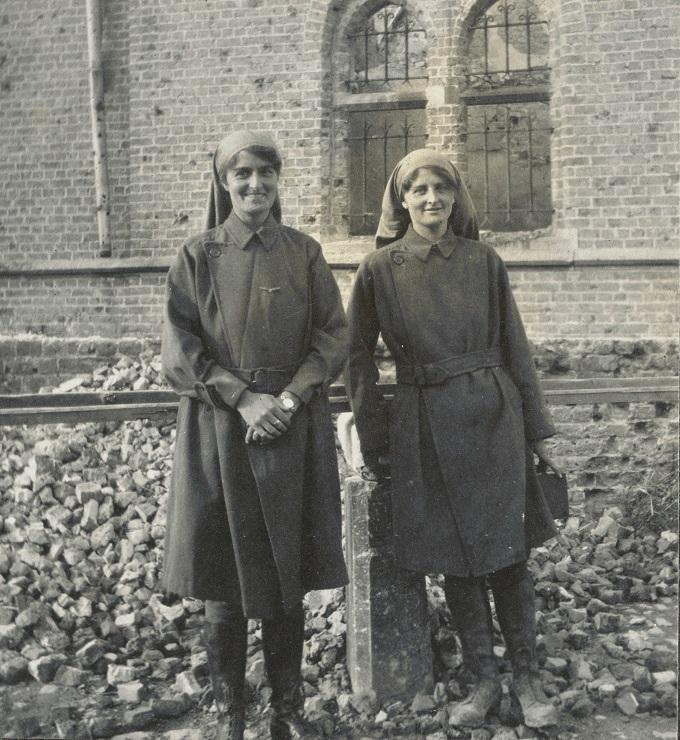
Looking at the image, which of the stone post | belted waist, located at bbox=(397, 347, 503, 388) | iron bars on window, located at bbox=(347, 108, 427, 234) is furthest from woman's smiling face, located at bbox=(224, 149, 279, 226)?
iron bars on window, located at bbox=(347, 108, 427, 234)

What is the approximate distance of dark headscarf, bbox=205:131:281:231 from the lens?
2738mm

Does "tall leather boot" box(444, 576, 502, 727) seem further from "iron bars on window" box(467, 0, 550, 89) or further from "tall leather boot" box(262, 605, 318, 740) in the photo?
"iron bars on window" box(467, 0, 550, 89)

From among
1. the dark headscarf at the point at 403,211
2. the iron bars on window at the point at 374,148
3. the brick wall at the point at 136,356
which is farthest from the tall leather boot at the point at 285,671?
the iron bars on window at the point at 374,148

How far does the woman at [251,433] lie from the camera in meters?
2.67

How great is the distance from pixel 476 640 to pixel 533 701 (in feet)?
0.99

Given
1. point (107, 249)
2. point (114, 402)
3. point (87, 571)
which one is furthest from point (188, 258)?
point (107, 249)

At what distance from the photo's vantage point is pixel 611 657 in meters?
3.80

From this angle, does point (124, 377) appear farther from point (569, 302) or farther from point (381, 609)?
point (381, 609)

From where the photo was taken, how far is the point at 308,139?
8.31m

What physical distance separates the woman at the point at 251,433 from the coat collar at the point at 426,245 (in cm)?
45

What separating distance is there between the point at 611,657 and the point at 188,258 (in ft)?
8.74

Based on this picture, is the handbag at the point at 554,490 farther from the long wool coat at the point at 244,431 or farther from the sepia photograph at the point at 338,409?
the long wool coat at the point at 244,431

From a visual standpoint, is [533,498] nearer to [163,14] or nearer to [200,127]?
[200,127]

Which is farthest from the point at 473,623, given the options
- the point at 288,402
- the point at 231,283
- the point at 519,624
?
the point at 231,283
